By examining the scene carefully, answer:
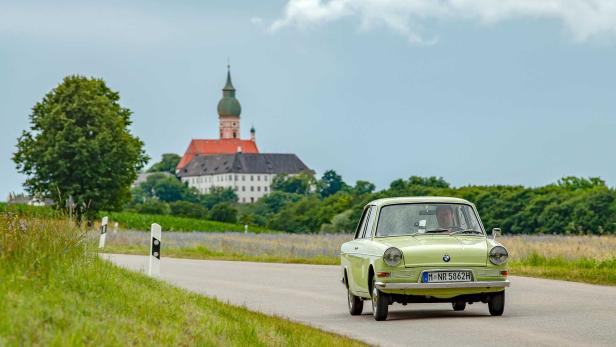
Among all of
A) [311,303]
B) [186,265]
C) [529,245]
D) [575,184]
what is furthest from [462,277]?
[575,184]

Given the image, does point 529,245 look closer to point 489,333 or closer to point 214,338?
point 489,333

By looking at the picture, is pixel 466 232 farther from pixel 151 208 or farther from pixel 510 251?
pixel 151 208

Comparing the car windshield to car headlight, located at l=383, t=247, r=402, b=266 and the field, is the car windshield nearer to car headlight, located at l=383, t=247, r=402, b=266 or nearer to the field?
car headlight, located at l=383, t=247, r=402, b=266

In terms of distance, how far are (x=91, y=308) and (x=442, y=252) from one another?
22.4 feet

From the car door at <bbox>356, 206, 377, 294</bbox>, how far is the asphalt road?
522 mm

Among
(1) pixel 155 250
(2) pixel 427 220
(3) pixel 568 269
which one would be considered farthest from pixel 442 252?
(3) pixel 568 269

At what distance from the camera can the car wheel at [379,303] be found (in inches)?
673

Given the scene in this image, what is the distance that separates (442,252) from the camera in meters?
16.8

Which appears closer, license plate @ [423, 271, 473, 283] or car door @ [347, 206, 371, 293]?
license plate @ [423, 271, 473, 283]

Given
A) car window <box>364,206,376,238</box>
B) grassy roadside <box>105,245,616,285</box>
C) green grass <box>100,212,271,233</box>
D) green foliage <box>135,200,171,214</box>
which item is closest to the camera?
car window <box>364,206,376,238</box>

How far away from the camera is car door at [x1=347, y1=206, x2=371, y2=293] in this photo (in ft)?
59.7

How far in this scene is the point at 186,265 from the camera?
1410 inches

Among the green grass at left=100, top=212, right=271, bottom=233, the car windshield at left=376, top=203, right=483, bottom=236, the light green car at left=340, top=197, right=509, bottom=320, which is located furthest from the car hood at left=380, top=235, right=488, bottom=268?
the green grass at left=100, top=212, right=271, bottom=233

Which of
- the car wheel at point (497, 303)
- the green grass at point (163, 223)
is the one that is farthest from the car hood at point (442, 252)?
the green grass at point (163, 223)
